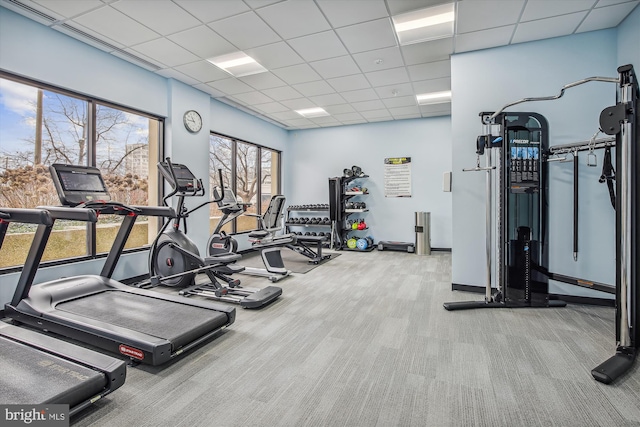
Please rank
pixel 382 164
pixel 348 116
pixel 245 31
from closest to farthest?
pixel 245 31
pixel 348 116
pixel 382 164

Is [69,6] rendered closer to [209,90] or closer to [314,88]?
[209,90]

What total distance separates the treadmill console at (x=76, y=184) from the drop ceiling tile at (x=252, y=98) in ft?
10.3

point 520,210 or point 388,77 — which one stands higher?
point 388,77

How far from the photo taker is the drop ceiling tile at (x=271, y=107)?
6.19m

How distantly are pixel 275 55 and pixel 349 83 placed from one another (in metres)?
1.46

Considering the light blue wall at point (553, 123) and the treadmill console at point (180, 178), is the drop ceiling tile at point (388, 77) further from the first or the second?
the treadmill console at point (180, 178)

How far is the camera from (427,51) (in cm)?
402

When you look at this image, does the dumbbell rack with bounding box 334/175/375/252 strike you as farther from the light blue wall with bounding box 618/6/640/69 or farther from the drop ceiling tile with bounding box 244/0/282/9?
the light blue wall with bounding box 618/6/640/69

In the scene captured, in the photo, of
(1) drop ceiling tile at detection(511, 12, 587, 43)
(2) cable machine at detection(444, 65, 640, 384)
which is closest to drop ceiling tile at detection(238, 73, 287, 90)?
(2) cable machine at detection(444, 65, 640, 384)

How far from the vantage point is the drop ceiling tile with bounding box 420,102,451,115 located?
20.5ft

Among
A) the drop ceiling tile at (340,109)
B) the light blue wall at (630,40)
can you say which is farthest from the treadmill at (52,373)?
the drop ceiling tile at (340,109)

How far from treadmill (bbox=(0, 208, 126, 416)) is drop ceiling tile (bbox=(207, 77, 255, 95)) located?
162 inches

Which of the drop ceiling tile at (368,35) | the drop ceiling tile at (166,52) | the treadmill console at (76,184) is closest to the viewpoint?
the treadmill console at (76,184)

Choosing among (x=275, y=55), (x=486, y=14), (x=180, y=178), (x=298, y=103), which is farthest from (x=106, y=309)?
(x=298, y=103)
